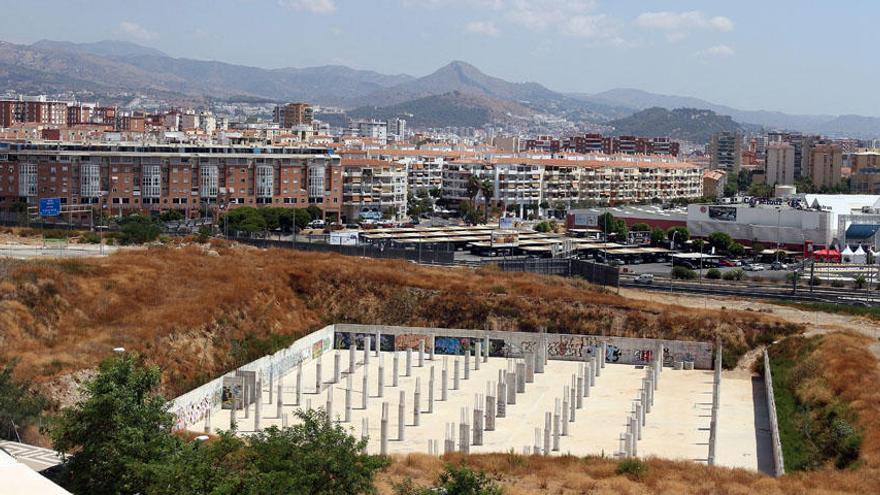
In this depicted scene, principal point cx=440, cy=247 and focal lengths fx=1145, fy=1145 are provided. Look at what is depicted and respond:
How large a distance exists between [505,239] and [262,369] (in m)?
43.8

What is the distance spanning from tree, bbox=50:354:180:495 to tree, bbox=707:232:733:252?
63.6m

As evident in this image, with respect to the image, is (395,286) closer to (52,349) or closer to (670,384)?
(670,384)

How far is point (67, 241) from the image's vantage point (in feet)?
192

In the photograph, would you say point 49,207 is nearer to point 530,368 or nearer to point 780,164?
point 530,368

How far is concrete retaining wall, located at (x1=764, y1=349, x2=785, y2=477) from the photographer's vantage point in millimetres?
26359

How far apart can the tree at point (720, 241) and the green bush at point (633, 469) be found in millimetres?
57327

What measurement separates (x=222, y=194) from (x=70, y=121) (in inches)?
2966

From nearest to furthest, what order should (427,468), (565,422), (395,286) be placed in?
(427,468) → (565,422) → (395,286)

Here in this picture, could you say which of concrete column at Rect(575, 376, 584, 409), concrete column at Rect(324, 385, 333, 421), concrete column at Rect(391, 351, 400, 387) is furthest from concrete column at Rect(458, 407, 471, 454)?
concrete column at Rect(391, 351, 400, 387)

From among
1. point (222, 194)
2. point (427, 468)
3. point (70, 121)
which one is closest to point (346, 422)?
point (427, 468)

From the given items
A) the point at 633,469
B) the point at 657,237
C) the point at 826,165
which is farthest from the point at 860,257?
the point at 826,165

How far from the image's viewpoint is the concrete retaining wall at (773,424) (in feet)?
86.5

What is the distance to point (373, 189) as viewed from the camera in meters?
102

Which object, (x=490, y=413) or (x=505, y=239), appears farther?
(x=505, y=239)
